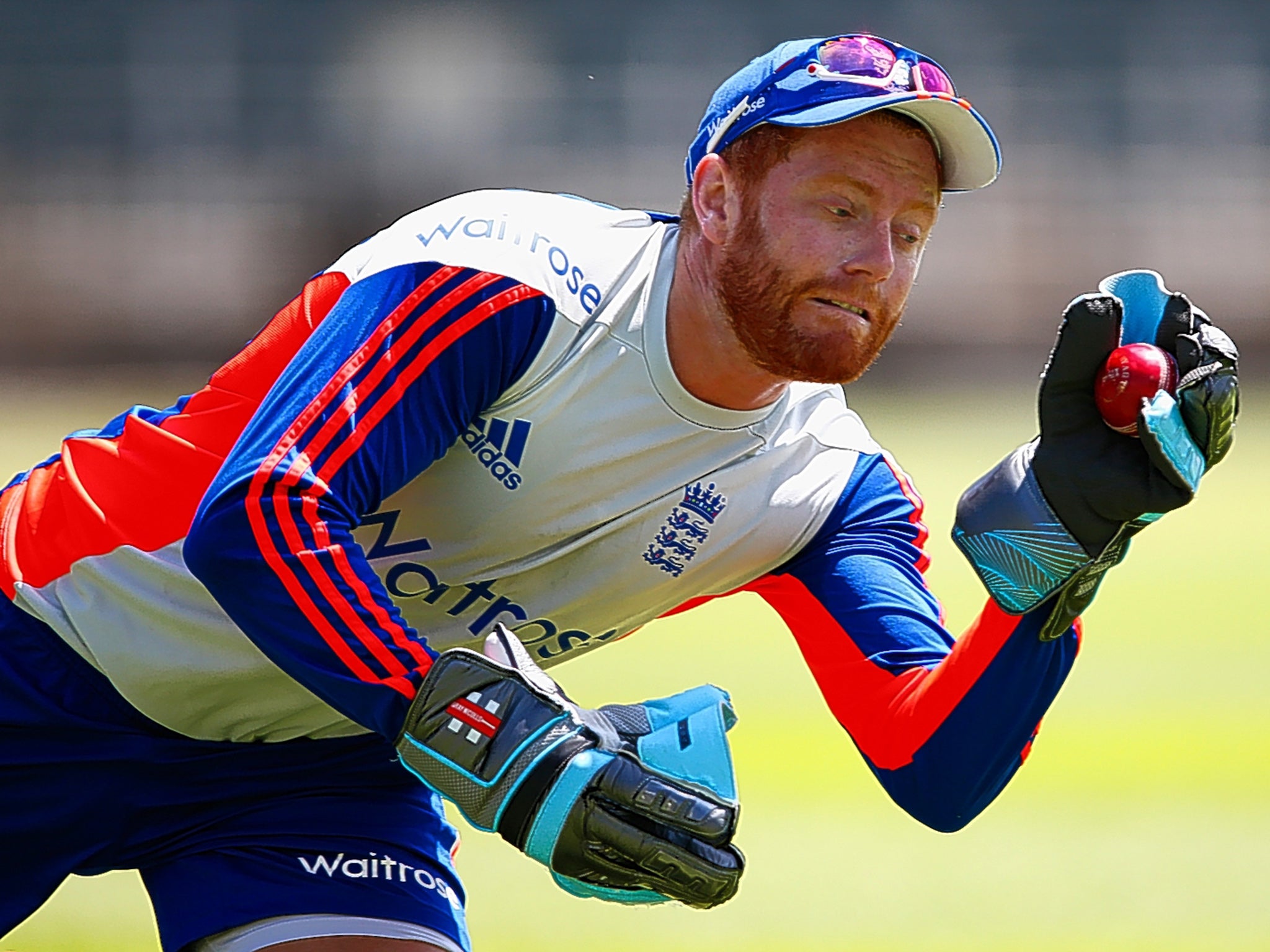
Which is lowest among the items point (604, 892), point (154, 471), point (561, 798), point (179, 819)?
point (179, 819)

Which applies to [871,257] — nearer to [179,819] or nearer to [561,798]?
[561,798]

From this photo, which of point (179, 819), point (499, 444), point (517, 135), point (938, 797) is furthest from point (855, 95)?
point (517, 135)

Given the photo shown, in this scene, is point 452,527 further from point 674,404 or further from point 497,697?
point 497,697

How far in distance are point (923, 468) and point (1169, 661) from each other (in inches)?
205

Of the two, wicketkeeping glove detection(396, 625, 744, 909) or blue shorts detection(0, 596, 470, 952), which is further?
blue shorts detection(0, 596, 470, 952)

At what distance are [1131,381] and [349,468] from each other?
1.18m

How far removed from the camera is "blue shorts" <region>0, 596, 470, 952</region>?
10.6ft

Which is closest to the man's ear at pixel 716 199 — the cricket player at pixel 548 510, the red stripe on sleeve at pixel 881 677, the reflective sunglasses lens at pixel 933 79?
the cricket player at pixel 548 510

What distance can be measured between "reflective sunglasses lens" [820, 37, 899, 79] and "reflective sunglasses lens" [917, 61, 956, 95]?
0.05 m

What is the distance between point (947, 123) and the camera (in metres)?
3.14

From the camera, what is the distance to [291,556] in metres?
2.62

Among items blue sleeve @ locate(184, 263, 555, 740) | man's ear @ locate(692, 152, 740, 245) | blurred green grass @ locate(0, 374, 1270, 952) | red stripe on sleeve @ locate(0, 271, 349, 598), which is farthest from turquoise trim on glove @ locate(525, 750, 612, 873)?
blurred green grass @ locate(0, 374, 1270, 952)

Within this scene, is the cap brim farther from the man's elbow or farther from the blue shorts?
the blue shorts

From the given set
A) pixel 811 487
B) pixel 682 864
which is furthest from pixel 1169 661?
pixel 682 864
